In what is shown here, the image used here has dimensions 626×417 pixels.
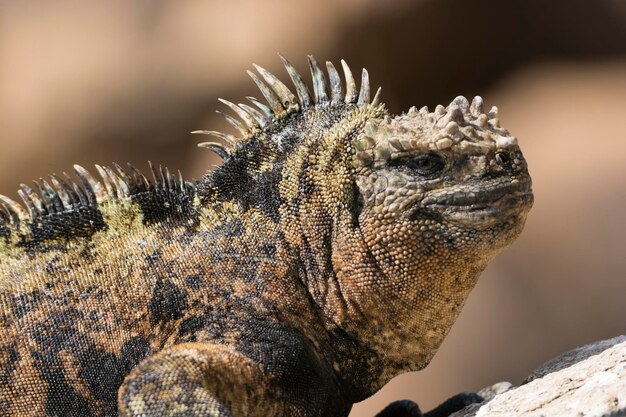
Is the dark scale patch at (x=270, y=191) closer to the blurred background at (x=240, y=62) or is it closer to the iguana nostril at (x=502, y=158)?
the iguana nostril at (x=502, y=158)

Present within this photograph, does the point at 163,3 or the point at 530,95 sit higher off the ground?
the point at 163,3

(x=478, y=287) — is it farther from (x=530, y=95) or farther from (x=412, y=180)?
(x=412, y=180)

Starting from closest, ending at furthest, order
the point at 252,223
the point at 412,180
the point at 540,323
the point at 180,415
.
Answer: the point at 180,415 < the point at 412,180 < the point at 252,223 < the point at 540,323

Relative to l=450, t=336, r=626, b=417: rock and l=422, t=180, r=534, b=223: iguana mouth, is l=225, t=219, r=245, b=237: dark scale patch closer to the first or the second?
l=422, t=180, r=534, b=223: iguana mouth

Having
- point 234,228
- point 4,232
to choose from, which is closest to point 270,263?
point 234,228

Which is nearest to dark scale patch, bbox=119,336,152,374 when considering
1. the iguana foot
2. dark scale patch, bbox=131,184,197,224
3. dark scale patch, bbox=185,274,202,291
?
dark scale patch, bbox=185,274,202,291

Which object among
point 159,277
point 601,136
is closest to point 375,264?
point 159,277

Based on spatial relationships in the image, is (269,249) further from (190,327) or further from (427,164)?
(427,164)
